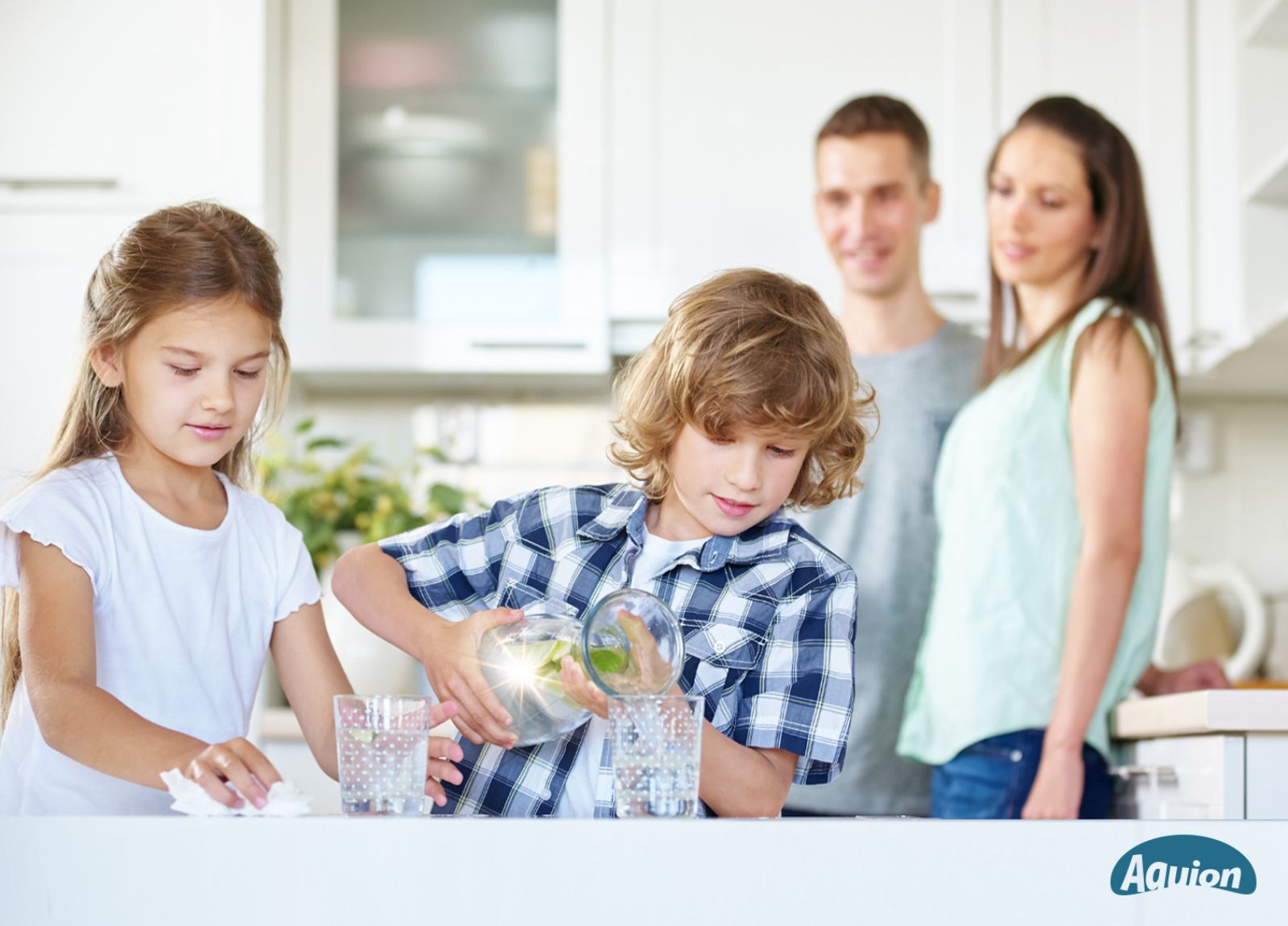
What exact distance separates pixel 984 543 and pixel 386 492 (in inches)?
39.1

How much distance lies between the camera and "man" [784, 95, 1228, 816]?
1646mm

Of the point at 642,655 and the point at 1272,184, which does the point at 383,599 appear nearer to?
the point at 642,655

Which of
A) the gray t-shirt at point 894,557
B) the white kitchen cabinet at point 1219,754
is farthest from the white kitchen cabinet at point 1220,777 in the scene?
the gray t-shirt at point 894,557

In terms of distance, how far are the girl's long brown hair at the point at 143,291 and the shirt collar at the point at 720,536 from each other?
240 millimetres

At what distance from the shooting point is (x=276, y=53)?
2211mm

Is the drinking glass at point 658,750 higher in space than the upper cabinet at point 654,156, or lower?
lower

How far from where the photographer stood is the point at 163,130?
6.21ft

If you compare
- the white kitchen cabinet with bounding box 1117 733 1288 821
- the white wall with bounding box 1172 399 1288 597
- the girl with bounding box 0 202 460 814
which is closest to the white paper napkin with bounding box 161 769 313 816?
the girl with bounding box 0 202 460 814

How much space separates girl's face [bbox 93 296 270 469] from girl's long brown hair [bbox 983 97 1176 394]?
3.17 feet

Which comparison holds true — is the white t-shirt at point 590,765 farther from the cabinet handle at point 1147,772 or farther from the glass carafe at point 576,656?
the cabinet handle at point 1147,772

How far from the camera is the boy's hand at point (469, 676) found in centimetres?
81

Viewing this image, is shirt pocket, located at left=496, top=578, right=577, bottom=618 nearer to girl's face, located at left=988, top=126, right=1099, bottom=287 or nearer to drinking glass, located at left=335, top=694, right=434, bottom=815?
drinking glass, located at left=335, top=694, right=434, bottom=815

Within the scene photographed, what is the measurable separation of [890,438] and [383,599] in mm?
913

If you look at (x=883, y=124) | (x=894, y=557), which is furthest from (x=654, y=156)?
(x=894, y=557)
